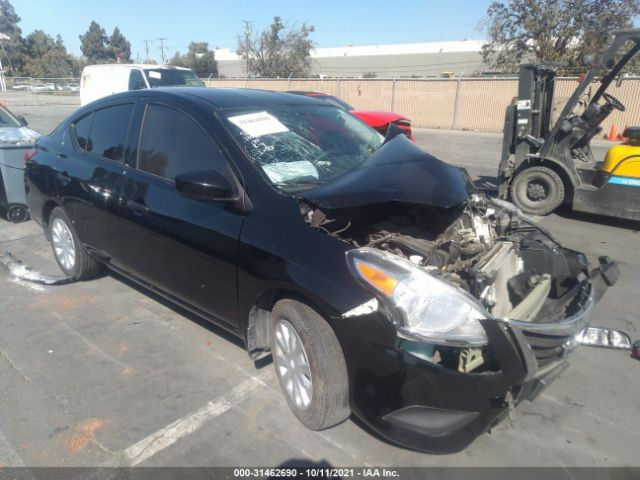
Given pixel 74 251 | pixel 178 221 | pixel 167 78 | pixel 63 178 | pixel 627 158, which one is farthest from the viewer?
pixel 167 78

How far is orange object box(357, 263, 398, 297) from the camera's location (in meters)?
2.15

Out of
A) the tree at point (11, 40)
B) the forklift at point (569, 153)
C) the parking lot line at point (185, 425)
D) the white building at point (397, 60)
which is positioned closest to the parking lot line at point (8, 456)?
the parking lot line at point (185, 425)

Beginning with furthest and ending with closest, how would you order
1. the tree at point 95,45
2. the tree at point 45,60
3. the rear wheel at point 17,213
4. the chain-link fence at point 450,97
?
the tree at point 95,45 → the tree at point 45,60 → the chain-link fence at point 450,97 → the rear wheel at point 17,213

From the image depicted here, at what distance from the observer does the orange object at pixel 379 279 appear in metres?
2.15

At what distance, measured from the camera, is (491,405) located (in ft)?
6.92

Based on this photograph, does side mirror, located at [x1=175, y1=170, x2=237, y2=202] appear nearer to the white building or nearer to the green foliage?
the white building

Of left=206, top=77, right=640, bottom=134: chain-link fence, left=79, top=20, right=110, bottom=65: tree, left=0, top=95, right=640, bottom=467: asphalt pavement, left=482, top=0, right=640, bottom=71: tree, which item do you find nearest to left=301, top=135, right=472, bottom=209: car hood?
left=0, top=95, right=640, bottom=467: asphalt pavement

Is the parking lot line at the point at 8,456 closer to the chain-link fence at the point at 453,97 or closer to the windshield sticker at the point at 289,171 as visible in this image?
the windshield sticker at the point at 289,171

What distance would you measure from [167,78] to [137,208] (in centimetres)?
1173

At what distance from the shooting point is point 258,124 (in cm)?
314

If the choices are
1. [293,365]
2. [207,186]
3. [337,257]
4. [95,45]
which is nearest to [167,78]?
[207,186]

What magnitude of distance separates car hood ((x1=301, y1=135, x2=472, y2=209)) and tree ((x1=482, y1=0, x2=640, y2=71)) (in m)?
27.9

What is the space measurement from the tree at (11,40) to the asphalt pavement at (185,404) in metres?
83.3

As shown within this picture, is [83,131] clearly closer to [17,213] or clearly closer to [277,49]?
[17,213]
